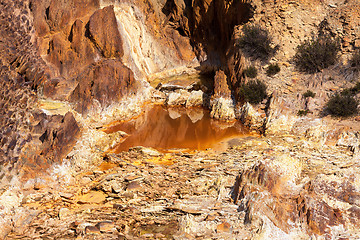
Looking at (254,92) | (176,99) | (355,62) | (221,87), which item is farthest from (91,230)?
(355,62)

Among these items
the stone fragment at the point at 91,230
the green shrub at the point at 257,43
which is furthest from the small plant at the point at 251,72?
the stone fragment at the point at 91,230

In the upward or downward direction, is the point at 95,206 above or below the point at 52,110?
below

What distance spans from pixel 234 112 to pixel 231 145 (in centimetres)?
293

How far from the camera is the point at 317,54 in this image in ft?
45.6

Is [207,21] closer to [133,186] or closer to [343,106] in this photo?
[343,106]

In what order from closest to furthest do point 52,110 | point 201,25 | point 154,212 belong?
1. point 154,212
2. point 52,110
3. point 201,25

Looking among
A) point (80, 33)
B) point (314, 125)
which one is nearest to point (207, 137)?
point (314, 125)

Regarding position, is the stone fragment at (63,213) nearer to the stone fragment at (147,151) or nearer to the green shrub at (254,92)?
the stone fragment at (147,151)

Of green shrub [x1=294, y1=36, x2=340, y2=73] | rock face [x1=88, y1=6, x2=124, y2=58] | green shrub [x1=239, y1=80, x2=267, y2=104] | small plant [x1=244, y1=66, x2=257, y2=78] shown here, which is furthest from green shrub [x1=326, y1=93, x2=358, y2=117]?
rock face [x1=88, y1=6, x2=124, y2=58]

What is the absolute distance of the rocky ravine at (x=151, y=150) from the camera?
7.52 meters

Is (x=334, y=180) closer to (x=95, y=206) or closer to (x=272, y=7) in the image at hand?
(x=95, y=206)

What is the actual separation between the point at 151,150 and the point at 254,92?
477 cm

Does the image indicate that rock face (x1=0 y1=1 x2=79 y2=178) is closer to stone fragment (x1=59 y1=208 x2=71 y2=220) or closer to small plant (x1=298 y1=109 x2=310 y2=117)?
stone fragment (x1=59 y1=208 x2=71 y2=220)

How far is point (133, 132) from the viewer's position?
14422 millimetres
